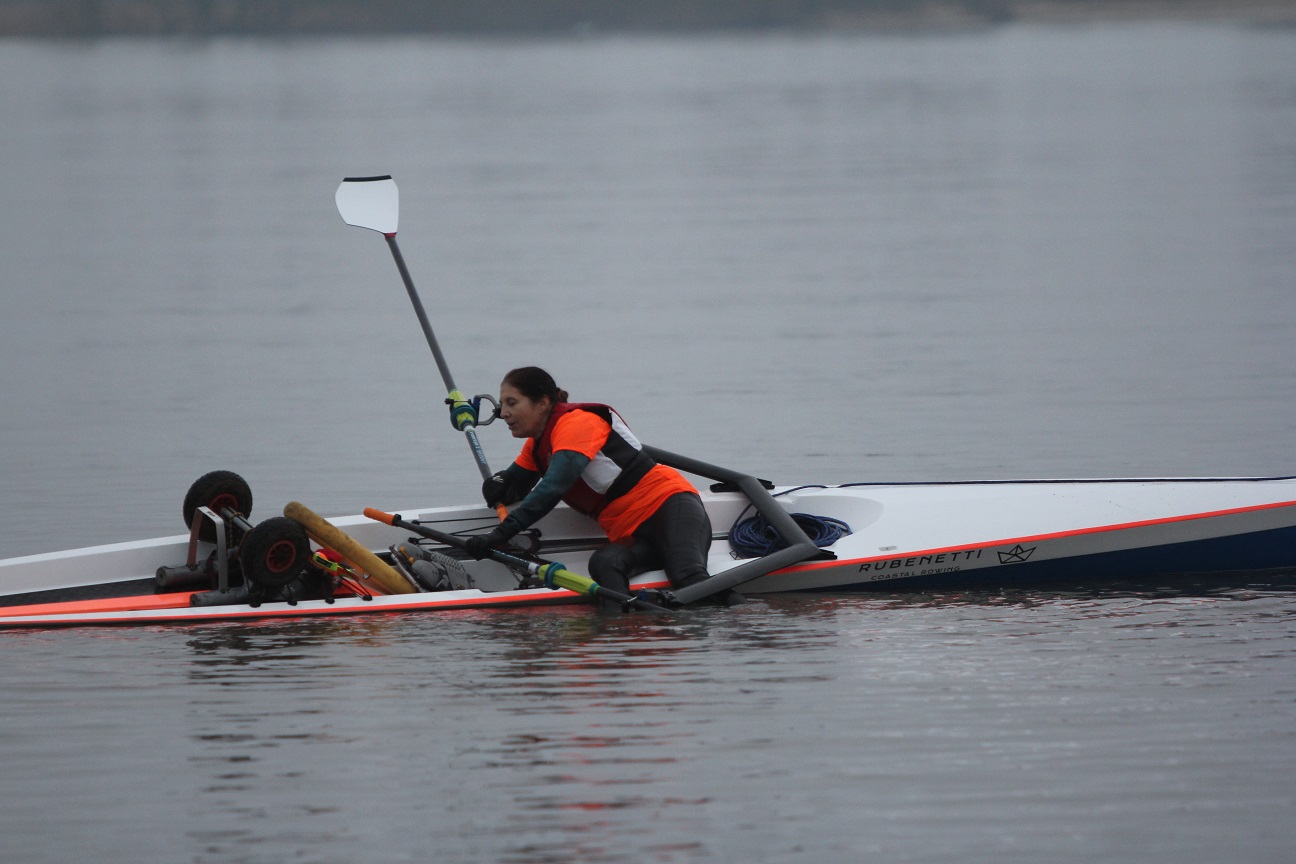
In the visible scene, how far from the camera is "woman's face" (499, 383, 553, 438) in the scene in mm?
8086

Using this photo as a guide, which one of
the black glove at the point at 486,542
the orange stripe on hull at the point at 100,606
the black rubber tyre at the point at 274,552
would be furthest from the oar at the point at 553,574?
the orange stripe on hull at the point at 100,606

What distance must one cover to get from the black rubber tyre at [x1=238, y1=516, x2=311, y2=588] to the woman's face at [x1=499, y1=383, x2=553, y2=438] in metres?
1.03

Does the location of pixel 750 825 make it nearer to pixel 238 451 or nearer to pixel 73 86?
pixel 238 451

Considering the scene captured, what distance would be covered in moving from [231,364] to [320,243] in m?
8.15

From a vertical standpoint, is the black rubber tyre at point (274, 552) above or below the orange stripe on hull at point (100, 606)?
above

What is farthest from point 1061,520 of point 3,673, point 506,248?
point 506,248

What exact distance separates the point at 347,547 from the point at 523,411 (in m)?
0.98

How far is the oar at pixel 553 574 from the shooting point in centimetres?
794

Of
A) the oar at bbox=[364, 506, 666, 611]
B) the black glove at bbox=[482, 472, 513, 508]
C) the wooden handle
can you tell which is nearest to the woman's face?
the black glove at bbox=[482, 472, 513, 508]

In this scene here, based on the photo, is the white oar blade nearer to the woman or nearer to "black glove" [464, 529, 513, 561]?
the woman

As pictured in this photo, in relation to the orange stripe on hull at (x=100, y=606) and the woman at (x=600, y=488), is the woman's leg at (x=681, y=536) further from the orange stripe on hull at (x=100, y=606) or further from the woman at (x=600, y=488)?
the orange stripe on hull at (x=100, y=606)

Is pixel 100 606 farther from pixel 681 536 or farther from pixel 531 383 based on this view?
pixel 681 536

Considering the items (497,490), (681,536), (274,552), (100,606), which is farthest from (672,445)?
(100,606)

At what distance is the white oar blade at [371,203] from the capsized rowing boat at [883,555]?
2418mm
